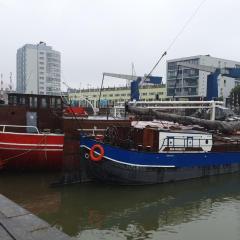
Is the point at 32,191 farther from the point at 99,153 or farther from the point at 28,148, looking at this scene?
the point at 28,148

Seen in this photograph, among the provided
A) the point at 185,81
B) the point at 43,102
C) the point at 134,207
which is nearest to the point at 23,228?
the point at 134,207

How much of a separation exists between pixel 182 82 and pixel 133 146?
291ft

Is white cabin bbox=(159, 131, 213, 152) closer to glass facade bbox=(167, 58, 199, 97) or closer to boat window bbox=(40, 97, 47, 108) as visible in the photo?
boat window bbox=(40, 97, 47, 108)

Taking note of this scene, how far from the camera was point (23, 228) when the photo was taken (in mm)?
6746

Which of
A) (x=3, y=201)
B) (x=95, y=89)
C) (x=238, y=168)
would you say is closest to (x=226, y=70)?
(x=238, y=168)

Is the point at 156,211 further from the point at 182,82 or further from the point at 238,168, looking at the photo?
the point at 182,82

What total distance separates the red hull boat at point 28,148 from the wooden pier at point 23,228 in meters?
10.4

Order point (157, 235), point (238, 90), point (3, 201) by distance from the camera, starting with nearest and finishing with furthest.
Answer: point (3, 201)
point (157, 235)
point (238, 90)

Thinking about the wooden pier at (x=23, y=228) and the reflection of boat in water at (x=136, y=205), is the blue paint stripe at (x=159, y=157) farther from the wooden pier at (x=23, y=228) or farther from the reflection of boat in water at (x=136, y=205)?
the wooden pier at (x=23, y=228)

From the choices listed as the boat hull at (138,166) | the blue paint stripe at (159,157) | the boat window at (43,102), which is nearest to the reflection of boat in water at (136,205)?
the boat hull at (138,166)

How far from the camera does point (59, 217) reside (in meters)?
12.2

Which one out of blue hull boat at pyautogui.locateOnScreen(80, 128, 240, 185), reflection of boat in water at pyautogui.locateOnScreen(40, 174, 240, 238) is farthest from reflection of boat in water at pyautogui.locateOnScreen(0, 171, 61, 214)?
blue hull boat at pyautogui.locateOnScreen(80, 128, 240, 185)

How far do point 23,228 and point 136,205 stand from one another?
749 cm

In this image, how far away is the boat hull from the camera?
1585 centimetres
